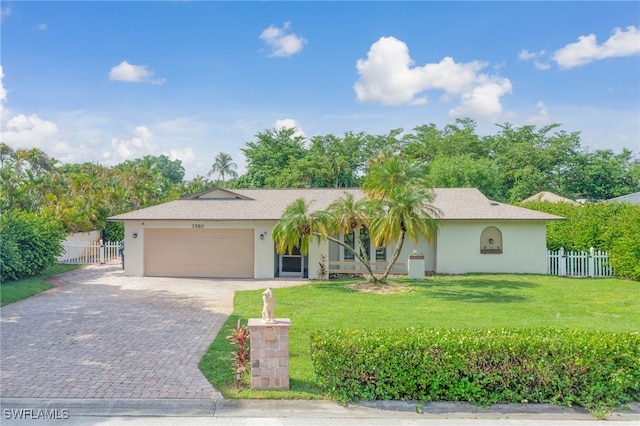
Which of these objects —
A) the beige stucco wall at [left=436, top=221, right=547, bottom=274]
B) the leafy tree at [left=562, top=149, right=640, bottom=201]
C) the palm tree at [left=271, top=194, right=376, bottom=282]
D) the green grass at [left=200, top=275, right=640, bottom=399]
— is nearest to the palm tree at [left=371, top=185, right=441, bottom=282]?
the palm tree at [left=271, top=194, right=376, bottom=282]

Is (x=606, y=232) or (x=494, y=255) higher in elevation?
(x=606, y=232)

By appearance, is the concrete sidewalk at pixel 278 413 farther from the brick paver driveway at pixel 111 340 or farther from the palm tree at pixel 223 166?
the palm tree at pixel 223 166

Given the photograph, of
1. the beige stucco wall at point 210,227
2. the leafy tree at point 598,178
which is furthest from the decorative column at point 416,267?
the leafy tree at point 598,178

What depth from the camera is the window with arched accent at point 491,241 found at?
59.4ft

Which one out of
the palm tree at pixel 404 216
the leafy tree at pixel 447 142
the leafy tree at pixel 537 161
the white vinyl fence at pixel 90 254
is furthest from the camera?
the leafy tree at pixel 447 142

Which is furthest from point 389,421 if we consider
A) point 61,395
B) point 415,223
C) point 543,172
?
point 543,172

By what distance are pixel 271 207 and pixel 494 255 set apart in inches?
404

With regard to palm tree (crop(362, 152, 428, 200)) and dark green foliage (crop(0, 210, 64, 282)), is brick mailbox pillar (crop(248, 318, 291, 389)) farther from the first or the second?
dark green foliage (crop(0, 210, 64, 282))

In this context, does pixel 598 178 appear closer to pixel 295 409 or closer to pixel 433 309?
pixel 433 309

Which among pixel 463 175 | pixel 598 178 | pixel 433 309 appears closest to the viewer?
pixel 433 309

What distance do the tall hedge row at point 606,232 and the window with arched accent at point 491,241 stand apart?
3720 mm

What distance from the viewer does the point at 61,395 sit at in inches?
236

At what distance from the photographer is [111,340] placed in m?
8.71

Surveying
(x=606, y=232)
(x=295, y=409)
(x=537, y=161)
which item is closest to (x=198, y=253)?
(x=295, y=409)
